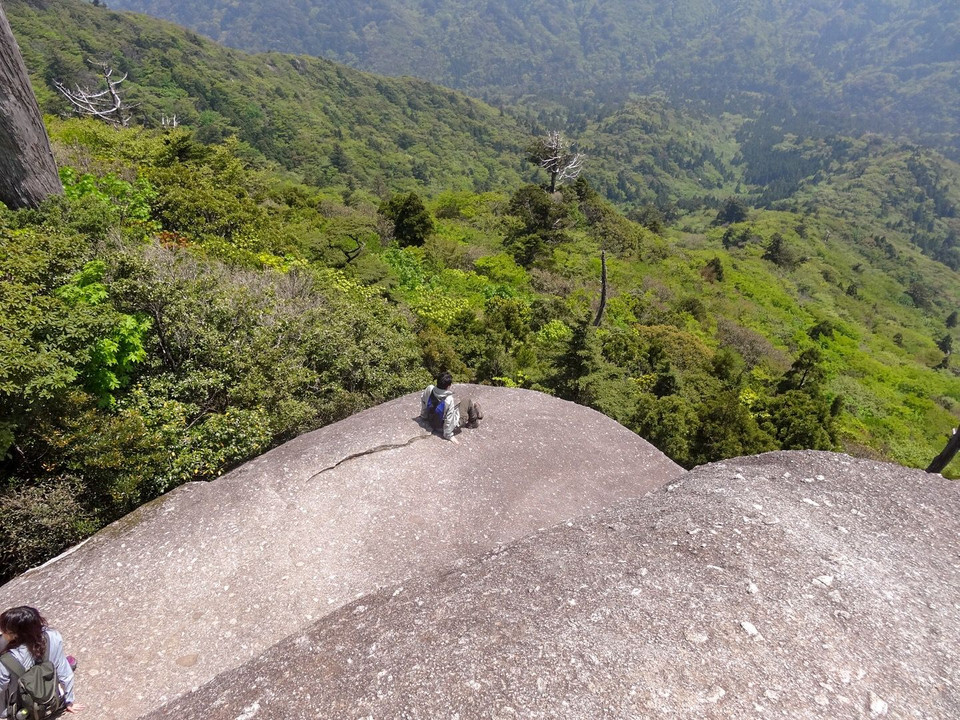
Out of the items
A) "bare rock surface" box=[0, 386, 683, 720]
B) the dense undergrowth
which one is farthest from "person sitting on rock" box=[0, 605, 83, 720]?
the dense undergrowth

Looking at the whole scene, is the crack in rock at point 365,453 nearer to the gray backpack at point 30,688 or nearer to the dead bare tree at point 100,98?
the gray backpack at point 30,688

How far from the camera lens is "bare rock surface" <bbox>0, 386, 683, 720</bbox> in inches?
255

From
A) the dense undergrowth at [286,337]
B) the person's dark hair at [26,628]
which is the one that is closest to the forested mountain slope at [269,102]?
the dense undergrowth at [286,337]

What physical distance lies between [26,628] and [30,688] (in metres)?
0.61

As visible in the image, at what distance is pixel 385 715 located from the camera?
15.1ft

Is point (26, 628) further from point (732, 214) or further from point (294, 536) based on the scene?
point (732, 214)

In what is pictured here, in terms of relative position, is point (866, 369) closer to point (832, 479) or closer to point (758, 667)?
Answer: point (832, 479)

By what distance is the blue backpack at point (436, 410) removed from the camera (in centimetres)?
995

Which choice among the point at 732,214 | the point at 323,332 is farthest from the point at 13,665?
the point at 732,214

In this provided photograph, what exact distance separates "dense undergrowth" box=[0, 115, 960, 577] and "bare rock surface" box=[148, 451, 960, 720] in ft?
15.7

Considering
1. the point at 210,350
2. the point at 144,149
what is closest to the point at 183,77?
the point at 144,149

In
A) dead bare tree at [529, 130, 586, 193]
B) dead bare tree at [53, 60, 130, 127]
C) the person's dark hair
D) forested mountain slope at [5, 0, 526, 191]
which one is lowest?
the person's dark hair

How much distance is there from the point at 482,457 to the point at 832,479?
5919 mm

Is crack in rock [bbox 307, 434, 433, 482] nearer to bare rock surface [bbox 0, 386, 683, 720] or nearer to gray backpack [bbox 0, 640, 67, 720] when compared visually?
bare rock surface [bbox 0, 386, 683, 720]
